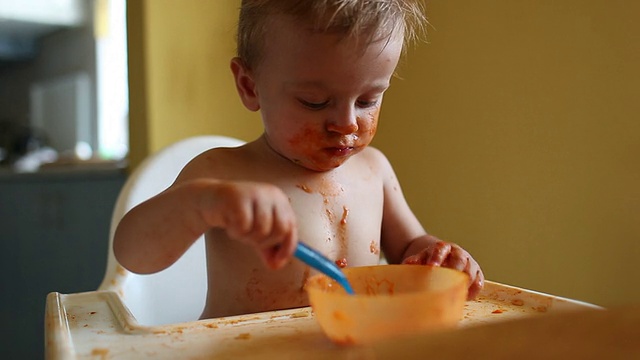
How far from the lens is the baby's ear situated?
0.74m

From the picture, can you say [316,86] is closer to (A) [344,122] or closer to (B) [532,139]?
(A) [344,122]

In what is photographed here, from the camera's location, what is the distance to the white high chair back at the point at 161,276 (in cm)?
82

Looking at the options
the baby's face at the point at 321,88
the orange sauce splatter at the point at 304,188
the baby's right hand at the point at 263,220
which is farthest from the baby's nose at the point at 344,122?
the baby's right hand at the point at 263,220

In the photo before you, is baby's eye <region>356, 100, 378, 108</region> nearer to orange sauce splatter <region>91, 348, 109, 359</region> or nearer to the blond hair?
the blond hair

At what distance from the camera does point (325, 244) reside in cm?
73

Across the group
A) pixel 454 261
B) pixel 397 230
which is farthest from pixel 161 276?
pixel 454 261

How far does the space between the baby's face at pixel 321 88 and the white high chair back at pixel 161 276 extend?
0.28m

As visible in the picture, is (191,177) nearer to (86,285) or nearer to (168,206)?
(168,206)

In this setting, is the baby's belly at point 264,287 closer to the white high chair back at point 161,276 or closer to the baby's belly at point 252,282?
the baby's belly at point 252,282

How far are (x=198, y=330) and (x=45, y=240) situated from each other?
5.31 feet

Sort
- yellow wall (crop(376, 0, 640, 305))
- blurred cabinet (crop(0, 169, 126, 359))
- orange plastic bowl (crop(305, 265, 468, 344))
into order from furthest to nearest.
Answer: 1. blurred cabinet (crop(0, 169, 126, 359))
2. yellow wall (crop(376, 0, 640, 305))
3. orange plastic bowl (crop(305, 265, 468, 344))

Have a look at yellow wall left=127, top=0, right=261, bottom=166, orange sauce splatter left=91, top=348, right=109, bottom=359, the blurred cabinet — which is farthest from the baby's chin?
the blurred cabinet

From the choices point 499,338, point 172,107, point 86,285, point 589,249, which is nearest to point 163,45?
point 172,107

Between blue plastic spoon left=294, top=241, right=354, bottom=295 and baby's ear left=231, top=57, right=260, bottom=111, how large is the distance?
1.04 feet
